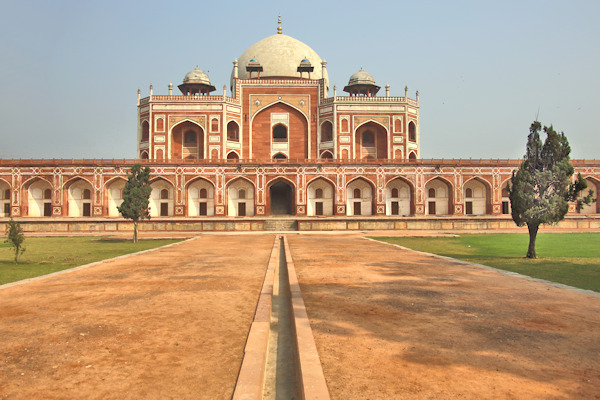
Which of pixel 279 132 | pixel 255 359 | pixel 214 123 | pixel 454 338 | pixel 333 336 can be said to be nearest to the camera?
pixel 255 359

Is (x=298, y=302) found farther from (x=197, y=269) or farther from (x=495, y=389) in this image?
(x=197, y=269)

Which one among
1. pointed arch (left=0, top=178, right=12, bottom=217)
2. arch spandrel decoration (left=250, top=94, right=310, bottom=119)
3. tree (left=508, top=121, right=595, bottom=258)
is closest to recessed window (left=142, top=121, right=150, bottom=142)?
arch spandrel decoration (left=250, top=94, right=310, bottom=119)

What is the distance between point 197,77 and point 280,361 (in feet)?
133

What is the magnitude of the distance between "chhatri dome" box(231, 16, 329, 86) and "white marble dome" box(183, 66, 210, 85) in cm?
346

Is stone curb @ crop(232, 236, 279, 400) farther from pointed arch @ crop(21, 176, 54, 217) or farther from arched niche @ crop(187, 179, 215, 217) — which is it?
pointed arch @ crop(21, 176, 54, 217)

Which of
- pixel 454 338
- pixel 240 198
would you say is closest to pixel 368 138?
pixel 240 198

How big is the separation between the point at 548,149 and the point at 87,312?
43.9ft

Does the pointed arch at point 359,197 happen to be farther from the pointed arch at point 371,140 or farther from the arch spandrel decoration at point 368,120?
the arch spandrel decoration at point 368,120

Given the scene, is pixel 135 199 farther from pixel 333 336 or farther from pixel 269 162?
pixel 333 336

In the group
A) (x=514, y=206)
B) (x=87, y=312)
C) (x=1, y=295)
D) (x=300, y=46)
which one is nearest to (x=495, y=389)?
(x=87, y=312)

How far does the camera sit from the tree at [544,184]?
12.8 meters

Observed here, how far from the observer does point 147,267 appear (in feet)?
33.5

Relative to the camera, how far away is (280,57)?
44.4m

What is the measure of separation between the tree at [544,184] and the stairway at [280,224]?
16725 mm
